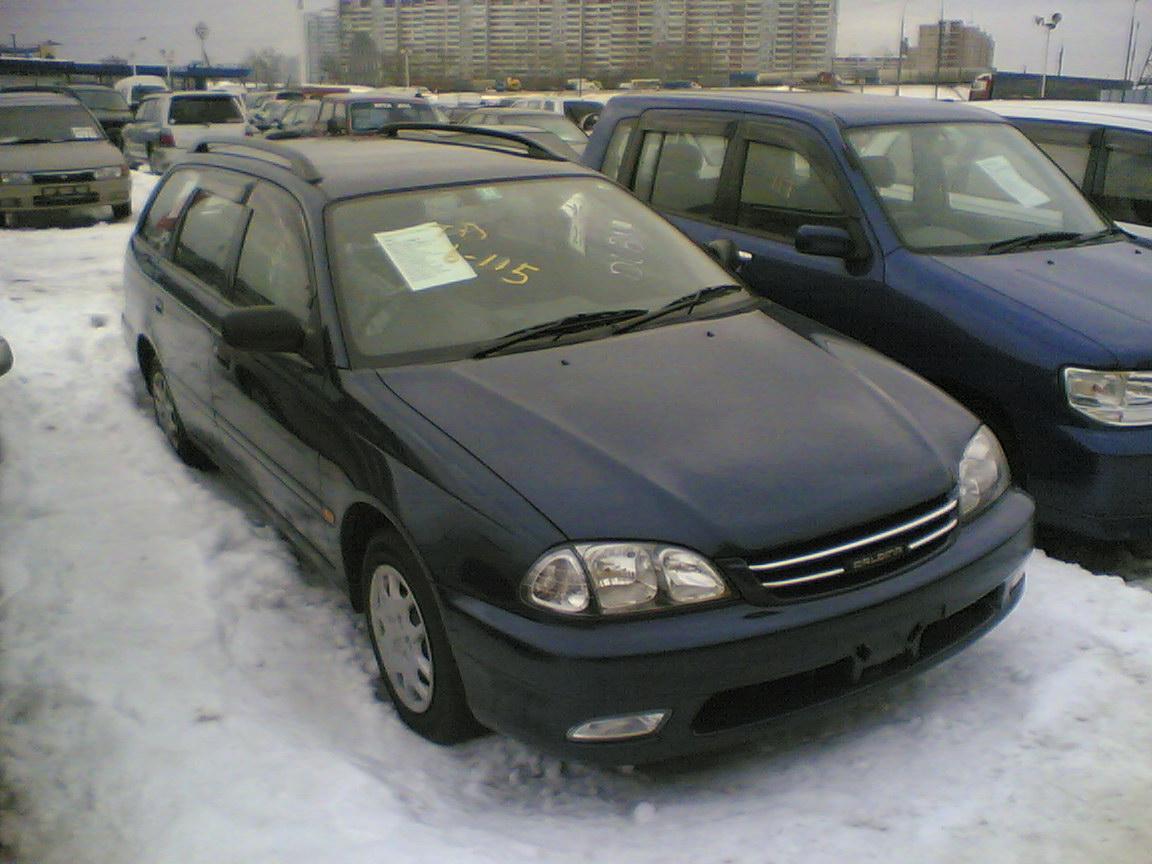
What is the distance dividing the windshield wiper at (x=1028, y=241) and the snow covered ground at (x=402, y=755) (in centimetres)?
151

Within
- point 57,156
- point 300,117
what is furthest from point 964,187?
point 300,117

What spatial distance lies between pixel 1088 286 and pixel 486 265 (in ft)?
8.45

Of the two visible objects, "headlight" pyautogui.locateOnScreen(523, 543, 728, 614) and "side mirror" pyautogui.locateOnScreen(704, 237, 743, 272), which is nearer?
"headlight" pyautogui.locateOnScreen(523, 543, 728, 614)

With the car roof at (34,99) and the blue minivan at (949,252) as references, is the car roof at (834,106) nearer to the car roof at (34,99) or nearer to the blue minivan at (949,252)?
the blue minivan at (949,252)

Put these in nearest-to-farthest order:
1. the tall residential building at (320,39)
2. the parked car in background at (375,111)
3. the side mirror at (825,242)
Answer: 1. the side mirror at (825,242)
2. the parked car in background at (375,111)
3. the tall residential building at (320,39)

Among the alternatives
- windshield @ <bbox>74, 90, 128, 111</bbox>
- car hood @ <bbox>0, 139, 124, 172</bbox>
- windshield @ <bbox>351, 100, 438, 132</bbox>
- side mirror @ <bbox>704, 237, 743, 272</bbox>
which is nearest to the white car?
side mirror @ <bbox>704, 237, 743, 272</bbox>

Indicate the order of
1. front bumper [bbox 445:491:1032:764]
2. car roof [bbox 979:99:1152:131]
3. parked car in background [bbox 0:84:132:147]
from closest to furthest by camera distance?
front bumper [bbox 445:491:1032:764], car roof [bbox 979:99:1152:131], parked car in background [bbox 0:84:132:147]

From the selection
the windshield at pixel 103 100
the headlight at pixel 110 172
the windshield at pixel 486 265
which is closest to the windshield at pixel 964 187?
the windshield at pixel 486 265

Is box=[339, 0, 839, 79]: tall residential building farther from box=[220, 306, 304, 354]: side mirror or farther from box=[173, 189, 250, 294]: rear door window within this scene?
box=[220, 306, 304, 354]: side mirror

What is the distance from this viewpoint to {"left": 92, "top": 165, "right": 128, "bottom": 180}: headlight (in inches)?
530

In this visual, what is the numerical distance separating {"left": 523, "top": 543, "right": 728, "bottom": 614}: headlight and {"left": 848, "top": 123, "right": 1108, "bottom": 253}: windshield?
274cm

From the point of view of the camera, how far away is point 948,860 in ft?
8.36

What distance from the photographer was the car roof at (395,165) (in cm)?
396

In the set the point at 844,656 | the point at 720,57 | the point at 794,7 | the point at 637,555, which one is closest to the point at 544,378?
the point at 637,555
